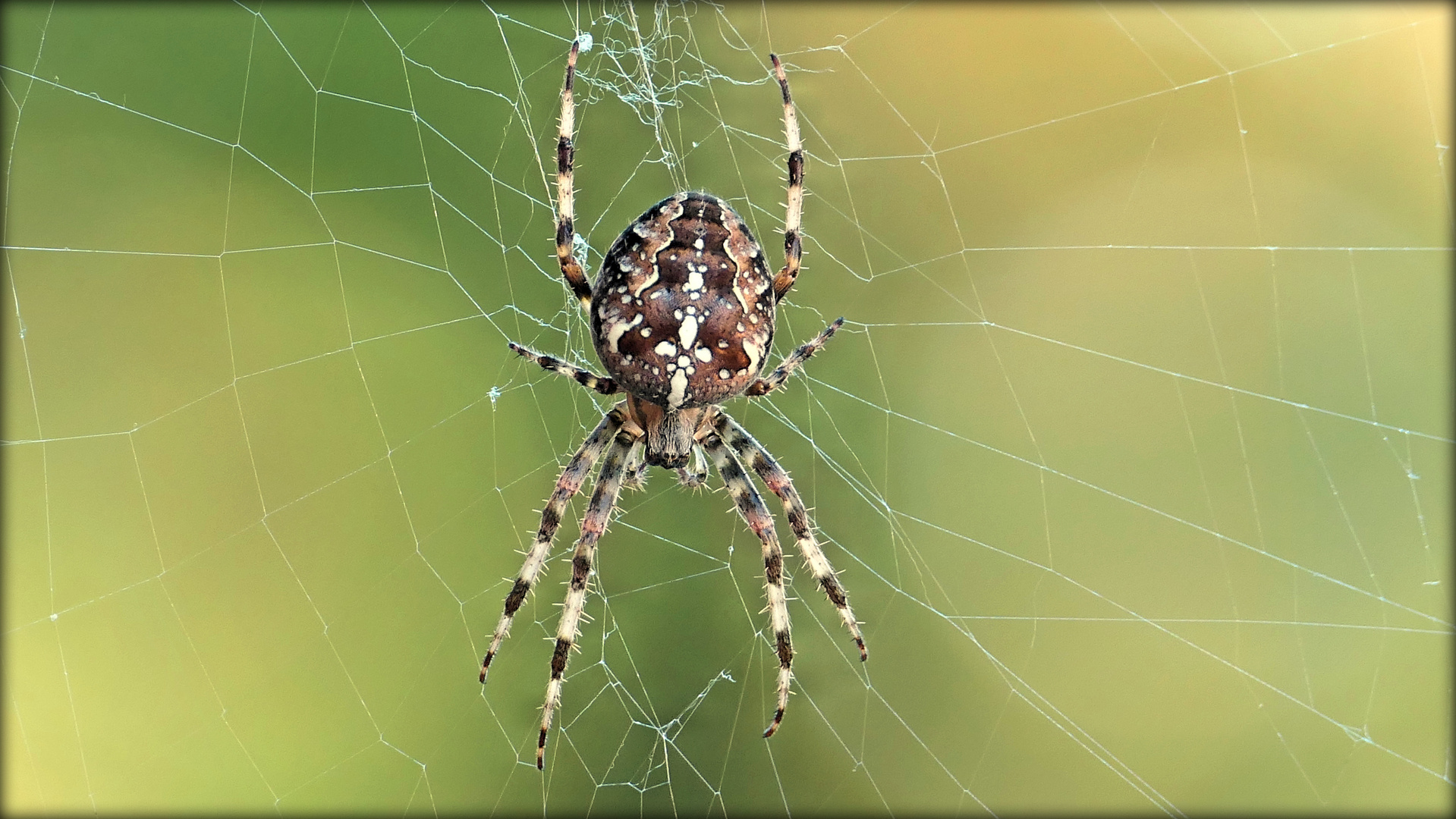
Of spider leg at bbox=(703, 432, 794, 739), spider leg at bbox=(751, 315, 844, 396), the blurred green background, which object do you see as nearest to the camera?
spider leg at bbox=(751, 315, 844, 396)

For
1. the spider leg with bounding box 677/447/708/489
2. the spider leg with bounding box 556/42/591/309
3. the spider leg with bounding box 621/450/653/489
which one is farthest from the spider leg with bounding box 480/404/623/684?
the spider leg with bounding box 556/42/591/309

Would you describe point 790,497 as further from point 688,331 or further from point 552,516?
point 688,331

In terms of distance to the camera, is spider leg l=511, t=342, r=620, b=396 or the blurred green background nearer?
spider leg l=511, t=342, r=620, b=396

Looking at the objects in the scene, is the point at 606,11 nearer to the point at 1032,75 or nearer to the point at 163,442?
the point at 163,442

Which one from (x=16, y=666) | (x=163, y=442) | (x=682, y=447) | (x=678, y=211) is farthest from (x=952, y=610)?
(x=16, y=666)

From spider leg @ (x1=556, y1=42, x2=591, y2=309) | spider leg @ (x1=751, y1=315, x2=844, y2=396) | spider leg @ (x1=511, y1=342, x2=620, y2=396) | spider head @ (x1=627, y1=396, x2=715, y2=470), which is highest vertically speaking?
spider leg @ (x1=556, y1=42, x2=591, y2=309)

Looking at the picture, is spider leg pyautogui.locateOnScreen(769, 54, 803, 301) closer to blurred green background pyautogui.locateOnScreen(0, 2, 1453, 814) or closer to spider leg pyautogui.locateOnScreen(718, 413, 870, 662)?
blurred green background pyautogui.locateOnScreen(0, 2, 1453, 814)
